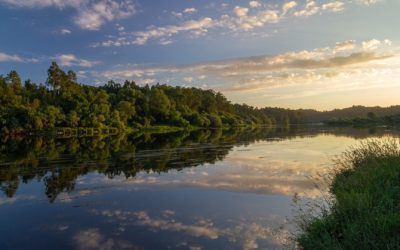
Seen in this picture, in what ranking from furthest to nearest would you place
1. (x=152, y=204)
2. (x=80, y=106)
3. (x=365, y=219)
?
1. (x=80, y=106)
2. (x=152, y=204)
3. (x=365, y=219)

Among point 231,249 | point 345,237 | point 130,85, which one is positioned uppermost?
point 130,85

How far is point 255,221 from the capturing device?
12.6 meters

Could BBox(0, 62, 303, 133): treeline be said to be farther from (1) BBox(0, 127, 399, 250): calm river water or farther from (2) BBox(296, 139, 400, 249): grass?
(2) BBox(296, 139, 400, 249): grass

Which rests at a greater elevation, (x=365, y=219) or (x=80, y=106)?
(x=80, y=106)

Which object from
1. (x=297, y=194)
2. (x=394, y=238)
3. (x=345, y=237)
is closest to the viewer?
(x=394, y=238)

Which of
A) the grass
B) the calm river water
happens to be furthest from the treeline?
the grass

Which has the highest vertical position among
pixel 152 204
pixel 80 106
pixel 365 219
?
pixel 80 106

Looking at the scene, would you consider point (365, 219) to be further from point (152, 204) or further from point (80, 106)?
point (80, 106)

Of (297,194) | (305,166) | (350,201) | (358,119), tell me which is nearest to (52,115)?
(305,166)

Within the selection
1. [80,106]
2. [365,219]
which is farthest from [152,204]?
[80,106]

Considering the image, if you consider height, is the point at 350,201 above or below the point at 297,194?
above

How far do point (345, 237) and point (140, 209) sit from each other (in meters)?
8.64

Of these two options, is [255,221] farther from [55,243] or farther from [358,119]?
[358,119]

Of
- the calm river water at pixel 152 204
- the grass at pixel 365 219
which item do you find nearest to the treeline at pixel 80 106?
the calm river water at pixel 152 204
